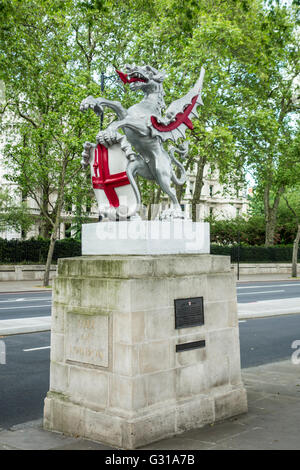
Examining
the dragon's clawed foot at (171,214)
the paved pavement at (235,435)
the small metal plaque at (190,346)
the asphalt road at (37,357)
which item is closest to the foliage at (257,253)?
the asphalt road at (37,357)

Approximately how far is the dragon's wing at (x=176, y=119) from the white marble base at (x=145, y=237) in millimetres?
1176

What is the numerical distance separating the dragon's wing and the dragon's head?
0.39m

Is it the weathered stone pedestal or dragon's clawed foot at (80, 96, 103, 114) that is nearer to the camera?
the weathered stone pedestal

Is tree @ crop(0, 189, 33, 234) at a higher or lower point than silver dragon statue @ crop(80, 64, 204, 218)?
higher

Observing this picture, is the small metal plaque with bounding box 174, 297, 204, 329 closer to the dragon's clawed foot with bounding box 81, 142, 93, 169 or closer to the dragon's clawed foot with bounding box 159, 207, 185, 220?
the dragon's clawed foot with bounding box 159, 207, 185, 220

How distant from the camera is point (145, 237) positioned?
19.0 ft

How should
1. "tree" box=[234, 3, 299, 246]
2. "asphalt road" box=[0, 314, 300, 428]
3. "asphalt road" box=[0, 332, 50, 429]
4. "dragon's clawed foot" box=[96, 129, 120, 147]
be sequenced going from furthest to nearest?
"tree" box=[234, 3, 299, 246] → "asphalt road" box=[0, 314, 300, 428] → "asphalt road" box=[0, 332, 50, 429] → "dragon's clawed foot" box=[96, 129, 120, 147]

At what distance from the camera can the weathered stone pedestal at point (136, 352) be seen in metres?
5.27

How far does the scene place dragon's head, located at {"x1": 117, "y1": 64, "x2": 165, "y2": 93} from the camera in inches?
254

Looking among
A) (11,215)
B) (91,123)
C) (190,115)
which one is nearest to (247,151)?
(91,123)

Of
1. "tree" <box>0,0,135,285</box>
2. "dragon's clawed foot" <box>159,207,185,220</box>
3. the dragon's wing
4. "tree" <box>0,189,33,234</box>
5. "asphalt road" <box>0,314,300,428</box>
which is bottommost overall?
"asphalt road" <box>0,314,300,428</box>

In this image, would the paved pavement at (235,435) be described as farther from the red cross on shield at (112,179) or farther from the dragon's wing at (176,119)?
the dragon's wing at (176,119)

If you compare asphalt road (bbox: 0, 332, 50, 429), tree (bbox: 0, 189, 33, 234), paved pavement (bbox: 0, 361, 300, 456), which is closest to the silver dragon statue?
paved pavement (bbox: 0, 361, 300, 456)
